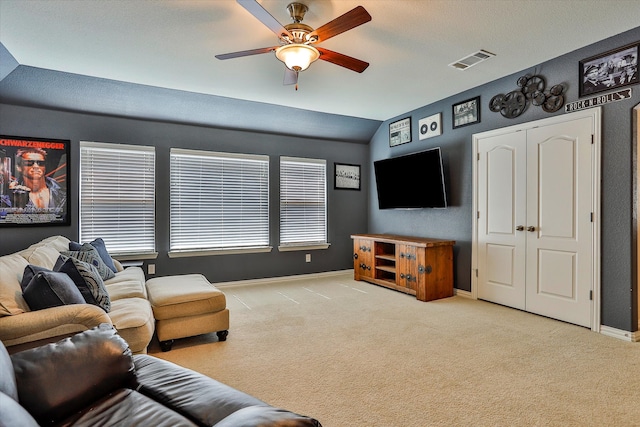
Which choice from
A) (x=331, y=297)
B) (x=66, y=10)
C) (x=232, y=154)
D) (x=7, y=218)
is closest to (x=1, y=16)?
(x=66, y=10)

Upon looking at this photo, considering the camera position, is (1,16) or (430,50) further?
(430,50)

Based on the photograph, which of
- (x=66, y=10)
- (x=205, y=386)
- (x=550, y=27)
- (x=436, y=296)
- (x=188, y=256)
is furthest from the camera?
(x=188, y=256)

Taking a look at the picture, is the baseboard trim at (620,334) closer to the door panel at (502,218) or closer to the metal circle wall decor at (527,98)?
the door panel at (502,218)

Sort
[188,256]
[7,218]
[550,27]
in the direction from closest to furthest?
[550,27], [7,218], [188,256]

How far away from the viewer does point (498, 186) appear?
4.29m

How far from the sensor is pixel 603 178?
10.9ft

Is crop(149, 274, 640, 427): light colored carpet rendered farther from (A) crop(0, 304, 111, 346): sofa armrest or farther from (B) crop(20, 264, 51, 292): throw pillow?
(B) crop(20, 264, 51, 292): throw pillow

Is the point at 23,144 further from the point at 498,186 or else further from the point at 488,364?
the point at 498,186

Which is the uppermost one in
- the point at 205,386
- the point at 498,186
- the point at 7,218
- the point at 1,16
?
the point at 1,16

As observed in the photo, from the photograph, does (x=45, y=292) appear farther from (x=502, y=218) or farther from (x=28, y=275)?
(x=502, y=218)

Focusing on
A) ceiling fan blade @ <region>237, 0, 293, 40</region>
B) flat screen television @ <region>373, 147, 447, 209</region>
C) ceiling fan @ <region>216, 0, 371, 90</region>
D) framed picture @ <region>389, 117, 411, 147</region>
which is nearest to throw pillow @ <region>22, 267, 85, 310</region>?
ceiling fan @ <region>216, 0, 371, 90</region>

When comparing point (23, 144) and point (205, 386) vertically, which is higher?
point (23, 144)

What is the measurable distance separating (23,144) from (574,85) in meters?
6.17

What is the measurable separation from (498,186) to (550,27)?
1.81m
